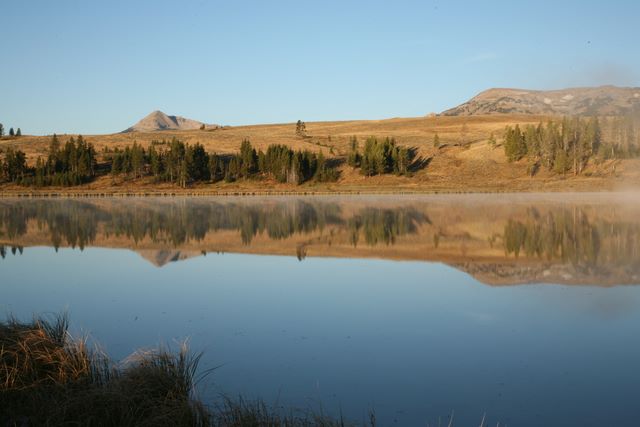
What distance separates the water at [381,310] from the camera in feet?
26.3

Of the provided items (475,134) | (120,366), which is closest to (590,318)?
(120,366)

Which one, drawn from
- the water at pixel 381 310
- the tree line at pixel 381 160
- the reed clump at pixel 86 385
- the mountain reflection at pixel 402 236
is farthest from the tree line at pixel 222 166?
the reed clump at pixel 86 385

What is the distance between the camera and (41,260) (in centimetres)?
2123

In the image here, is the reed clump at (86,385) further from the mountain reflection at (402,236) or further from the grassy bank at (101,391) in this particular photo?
the mountain reflection at (402,236)

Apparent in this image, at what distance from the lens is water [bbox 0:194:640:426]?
8.03 m

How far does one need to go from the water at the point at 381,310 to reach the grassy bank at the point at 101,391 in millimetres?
577

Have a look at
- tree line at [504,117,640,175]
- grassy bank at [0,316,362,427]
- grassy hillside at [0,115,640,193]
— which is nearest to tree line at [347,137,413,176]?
grassy hillside at [0,115,640,193]

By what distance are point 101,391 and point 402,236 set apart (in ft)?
66.2

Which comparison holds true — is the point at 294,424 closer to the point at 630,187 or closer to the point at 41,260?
the point at 41,260

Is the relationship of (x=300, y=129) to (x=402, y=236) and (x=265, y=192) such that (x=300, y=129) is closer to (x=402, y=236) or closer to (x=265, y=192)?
(x=265, y=192)

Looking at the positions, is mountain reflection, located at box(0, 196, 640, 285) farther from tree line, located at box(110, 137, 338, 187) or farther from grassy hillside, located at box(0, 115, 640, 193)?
tree line, located at box(110, 137, 338, 187)

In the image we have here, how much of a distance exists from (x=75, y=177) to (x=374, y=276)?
77019mm

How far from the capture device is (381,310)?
13.0 meters

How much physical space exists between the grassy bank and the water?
0.58m
